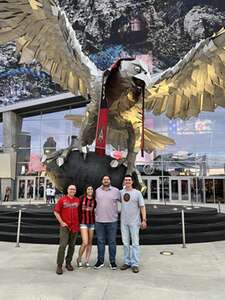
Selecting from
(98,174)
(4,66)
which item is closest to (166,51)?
(4,66)

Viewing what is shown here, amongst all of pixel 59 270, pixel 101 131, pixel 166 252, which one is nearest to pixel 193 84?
pixel 101 131

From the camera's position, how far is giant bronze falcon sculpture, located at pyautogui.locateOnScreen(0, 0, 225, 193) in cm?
684

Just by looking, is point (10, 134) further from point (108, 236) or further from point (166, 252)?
point (108, 236)

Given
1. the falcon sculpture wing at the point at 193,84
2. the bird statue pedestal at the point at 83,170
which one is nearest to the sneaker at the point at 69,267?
the bird statue pedestal at the point at 83,170

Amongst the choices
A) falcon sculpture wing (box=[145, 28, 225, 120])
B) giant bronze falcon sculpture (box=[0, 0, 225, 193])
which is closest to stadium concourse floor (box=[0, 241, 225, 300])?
giant bronze falcon sculpture (box=[0, 0, 225, 193])

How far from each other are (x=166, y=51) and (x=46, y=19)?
2138 centimetres

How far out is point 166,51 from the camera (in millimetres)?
26875

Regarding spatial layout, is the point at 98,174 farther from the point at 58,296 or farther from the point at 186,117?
the point at 58,296

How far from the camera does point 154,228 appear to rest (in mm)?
7406

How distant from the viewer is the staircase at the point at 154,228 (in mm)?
7090

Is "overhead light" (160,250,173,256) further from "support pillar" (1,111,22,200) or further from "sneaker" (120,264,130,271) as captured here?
"support pillar" (1,111,22,200)

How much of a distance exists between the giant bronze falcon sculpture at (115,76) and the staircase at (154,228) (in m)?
1.42

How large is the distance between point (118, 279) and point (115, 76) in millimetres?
4197

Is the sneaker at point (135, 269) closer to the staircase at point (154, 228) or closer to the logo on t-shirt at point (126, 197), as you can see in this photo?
the logo on t-shirt at point (126, 197)
